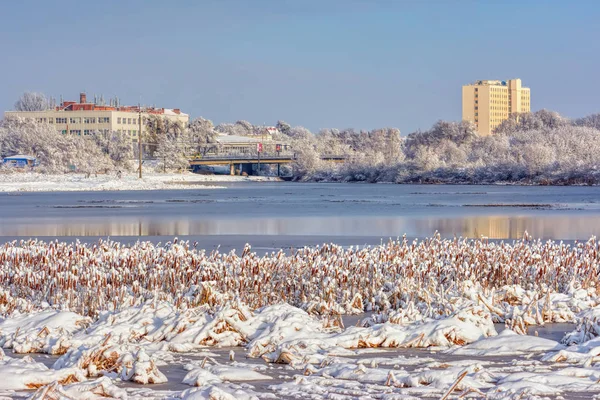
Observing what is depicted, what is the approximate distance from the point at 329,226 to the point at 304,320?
1858 centimetres

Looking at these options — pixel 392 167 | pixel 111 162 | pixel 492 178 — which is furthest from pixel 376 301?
pixel 111 162

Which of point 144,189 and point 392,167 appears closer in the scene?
point 144,189

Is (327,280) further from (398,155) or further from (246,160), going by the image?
(246,160)

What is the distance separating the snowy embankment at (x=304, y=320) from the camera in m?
7.63

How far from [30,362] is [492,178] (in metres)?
90.3

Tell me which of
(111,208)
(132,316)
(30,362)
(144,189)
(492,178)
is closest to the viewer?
(30,362)

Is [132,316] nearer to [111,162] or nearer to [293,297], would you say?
[293,297]

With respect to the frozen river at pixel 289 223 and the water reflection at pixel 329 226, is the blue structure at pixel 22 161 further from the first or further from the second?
the water reflection at pixel 329 226

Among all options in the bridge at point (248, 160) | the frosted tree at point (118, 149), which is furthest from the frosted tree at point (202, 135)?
the frosted tree at point (118, 149)

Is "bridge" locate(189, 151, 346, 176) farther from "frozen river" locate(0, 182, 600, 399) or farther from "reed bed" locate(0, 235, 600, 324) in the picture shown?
"reed bed" locate(0, 235, 600, 324)

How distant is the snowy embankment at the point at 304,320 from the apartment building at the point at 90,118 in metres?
137

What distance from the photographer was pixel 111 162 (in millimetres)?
114188

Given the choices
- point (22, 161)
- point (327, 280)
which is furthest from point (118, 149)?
point (327, 280)

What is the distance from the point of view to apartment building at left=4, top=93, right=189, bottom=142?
152875mm
